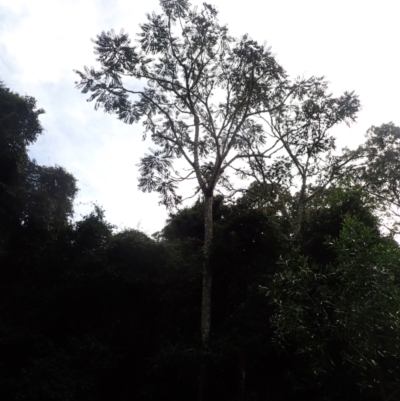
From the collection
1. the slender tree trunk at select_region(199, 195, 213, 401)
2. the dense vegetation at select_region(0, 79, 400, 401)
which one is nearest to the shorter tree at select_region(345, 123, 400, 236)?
A: the dense vegetation at select_region(0, 79, 400, 401)

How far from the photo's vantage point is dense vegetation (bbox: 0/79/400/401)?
6.25 metres

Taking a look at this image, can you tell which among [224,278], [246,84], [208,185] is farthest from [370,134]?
[224,278]

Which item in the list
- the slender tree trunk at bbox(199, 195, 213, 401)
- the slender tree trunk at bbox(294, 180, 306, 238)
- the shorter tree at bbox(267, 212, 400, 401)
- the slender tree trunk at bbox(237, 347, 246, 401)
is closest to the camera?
the shorter tree at bbox(267, 212, 400, 401)

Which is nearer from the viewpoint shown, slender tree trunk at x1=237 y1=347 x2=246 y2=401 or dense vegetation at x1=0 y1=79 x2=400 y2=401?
dense vegetation at x1=0 y1=79 x2=400 y2=401

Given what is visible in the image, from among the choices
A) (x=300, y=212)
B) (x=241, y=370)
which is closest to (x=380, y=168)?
(x=300, y=212)

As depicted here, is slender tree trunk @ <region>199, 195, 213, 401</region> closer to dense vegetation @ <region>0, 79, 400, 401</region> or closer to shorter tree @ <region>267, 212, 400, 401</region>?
dense vegetation @ <region>0, 79, 400, 401</region>

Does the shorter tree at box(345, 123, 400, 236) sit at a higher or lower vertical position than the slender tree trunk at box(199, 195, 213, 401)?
higher

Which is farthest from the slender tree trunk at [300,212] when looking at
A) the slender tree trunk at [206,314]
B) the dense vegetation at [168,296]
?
Result: the slender tree trunk at [206,314]

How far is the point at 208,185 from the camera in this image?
39.3ft

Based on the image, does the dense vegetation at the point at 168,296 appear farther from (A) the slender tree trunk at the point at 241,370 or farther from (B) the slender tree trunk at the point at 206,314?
(B) the slender tree trunk at the point at 206,314

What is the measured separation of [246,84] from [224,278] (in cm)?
534

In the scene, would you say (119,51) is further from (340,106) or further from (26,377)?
(26,377)

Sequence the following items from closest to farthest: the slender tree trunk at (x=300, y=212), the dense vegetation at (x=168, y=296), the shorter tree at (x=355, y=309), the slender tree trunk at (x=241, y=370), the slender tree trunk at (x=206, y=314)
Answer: the shorter tree at (x=355, y=309) < the dense vegetation at (x=168, y=296) < the slender tree trunk at (x=241, y=370) < the slender tree trunk at (x=206, y=314) < the slender tree trunk at (x=300, y=212)

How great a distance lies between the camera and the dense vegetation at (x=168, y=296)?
625 cm
